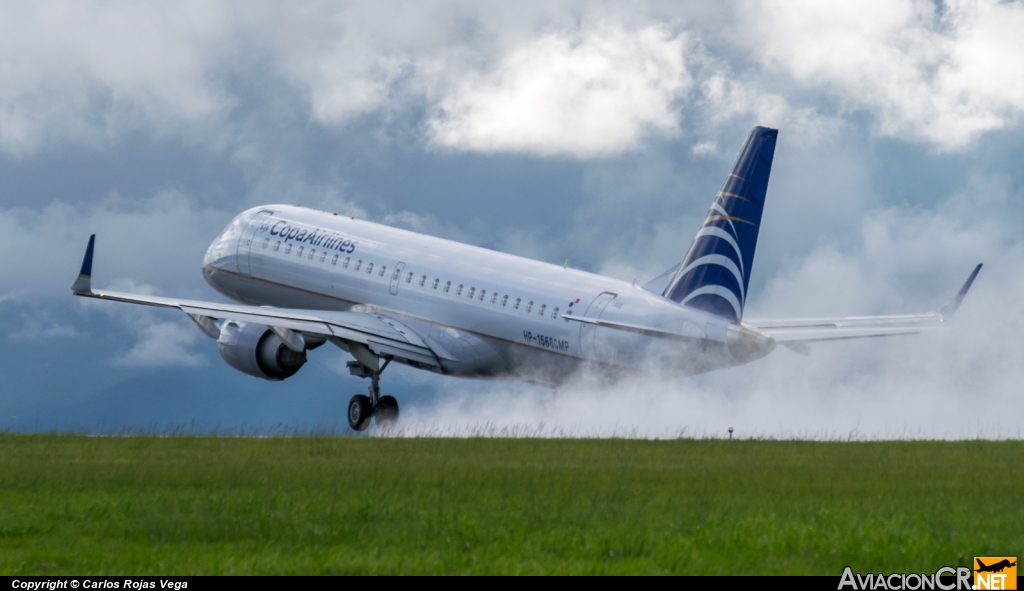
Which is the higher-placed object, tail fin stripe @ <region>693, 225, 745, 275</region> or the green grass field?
tail fin stripe @ <region>693, 225, 745, 275</region>

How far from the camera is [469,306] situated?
41.9m

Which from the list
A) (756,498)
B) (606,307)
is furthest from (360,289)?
(756,498)

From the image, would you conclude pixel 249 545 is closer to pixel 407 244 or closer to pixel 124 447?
pixel 124 447

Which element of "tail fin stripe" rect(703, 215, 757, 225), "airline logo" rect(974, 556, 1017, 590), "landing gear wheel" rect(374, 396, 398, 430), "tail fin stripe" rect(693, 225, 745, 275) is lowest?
"airline logo" rect(974, 556, 1017, 590)

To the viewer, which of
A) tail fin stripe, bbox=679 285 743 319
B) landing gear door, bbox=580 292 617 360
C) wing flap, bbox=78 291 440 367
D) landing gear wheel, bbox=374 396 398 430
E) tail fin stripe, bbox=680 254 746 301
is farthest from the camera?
wing flap, bbox=78 291 440 367

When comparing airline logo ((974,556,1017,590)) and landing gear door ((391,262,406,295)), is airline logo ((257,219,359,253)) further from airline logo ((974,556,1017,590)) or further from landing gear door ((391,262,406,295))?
airline logo ((974,556,1017,590))

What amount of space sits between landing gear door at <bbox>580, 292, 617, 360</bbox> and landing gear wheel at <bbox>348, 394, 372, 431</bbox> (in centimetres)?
750

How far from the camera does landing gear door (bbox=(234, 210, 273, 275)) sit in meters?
48.5

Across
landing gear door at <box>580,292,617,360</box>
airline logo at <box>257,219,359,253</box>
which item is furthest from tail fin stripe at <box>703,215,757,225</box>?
airline logo at <box>257,219,359,253</box>

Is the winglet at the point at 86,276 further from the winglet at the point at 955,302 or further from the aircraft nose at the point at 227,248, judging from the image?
the winglet at the point at 955,302

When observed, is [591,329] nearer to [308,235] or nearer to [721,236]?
[721,236]

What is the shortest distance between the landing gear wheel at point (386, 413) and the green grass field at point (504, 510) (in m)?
12.4

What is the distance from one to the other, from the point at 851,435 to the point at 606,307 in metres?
6.94

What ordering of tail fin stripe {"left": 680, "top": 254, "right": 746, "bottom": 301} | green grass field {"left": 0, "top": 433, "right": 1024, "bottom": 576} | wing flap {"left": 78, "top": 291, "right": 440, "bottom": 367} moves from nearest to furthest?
green grass field {"left": 0, "top": 433, "right": 1024, "bottom": 576}
tail fin stripe {"left": 680, "top": 254, "right": 746, "bottom": 301}
wing flap {"left": 78, "top": 291, "right": 440, "bottom": 367}
